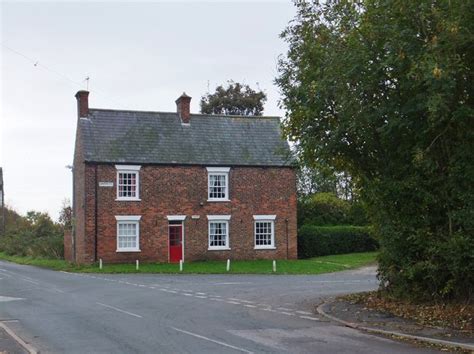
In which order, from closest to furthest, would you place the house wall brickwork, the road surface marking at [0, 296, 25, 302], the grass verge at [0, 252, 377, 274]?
1. the road surface marking at [0, 296, 25, 302]
2. the grass verge at [0, 252, 377, 274]
3. the house wall brickwork

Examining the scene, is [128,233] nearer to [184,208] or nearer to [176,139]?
[184,208]

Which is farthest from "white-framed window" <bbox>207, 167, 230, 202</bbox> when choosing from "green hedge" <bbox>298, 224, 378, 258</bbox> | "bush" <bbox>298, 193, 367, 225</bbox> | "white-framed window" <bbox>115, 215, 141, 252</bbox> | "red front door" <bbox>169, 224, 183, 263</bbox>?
"bush" <bbox>298, 193, 367, 225</bbox>

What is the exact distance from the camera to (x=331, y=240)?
144ft

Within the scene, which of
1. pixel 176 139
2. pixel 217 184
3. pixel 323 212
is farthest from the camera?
pixel 323 212

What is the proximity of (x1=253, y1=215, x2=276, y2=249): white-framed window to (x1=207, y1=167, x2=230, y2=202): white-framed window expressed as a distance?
8.45ft

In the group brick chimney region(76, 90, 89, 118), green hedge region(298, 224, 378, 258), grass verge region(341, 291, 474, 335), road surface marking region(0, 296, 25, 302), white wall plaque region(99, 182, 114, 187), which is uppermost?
brick chimney region(76, 90, 89, 118)

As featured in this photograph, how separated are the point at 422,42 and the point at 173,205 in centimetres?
2675

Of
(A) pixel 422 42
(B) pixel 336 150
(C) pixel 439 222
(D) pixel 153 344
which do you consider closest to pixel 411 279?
(C) pixel 439 222

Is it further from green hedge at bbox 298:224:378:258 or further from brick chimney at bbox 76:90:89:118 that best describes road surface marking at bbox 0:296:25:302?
green hedge at bbox 298:224:378:258

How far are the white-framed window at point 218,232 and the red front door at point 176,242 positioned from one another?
182 cm

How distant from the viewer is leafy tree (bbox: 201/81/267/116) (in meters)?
66.0

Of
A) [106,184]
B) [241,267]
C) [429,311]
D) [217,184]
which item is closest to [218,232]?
[217,184]

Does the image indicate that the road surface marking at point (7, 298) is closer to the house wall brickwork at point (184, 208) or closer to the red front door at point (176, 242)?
the house wall brickwork at point (184, 208)

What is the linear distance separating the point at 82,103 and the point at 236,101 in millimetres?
29287
